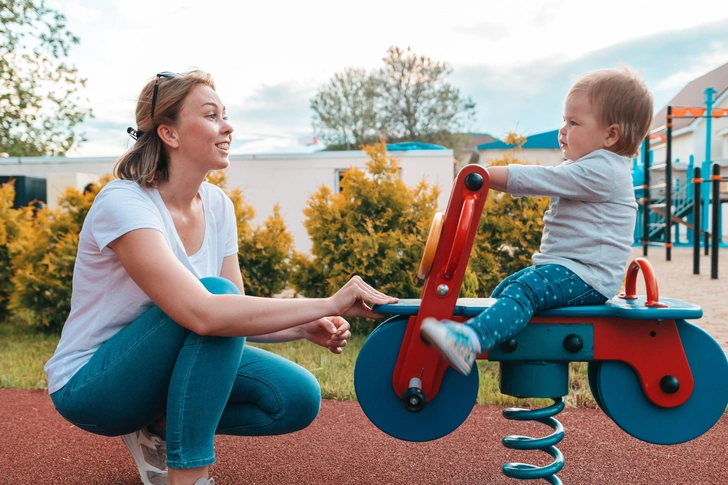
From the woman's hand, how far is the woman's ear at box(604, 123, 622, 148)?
1.07 metres

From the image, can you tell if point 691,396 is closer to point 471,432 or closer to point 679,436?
point 679,436

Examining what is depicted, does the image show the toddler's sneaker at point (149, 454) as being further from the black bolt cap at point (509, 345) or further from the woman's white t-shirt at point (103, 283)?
the black bolt cap at point (509, 345)

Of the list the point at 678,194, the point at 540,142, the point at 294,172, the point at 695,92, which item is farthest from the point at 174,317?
the point at 695,92

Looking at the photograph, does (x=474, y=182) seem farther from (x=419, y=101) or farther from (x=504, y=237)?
(x=419, y=101)

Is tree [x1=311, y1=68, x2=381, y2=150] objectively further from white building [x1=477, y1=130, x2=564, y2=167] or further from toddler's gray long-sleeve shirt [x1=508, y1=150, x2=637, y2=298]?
toddler's gray long-sleeve shirt [x1=508, y1=150, x2=637, y2=298]

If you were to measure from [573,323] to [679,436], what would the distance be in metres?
0.50

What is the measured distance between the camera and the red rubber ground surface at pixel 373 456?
2406mm

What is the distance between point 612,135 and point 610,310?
1.92ft

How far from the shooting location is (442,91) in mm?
33156

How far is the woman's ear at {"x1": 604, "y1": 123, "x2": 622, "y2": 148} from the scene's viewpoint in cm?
202

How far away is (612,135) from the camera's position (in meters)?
2.03

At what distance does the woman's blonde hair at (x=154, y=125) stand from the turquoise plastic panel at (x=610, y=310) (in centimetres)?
93

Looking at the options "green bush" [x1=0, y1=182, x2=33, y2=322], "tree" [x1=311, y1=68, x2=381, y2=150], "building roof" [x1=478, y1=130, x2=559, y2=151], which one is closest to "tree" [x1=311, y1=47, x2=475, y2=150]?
"tree" [x1=311, y1=68, x2=381, y2=150]

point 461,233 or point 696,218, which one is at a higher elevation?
point 461,233
